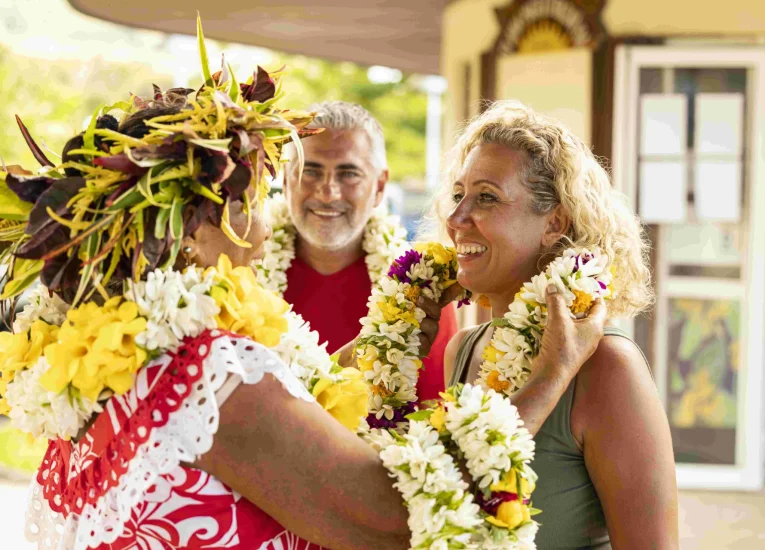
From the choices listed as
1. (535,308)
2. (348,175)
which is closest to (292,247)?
(348,175)

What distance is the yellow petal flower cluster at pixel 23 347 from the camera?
216 cm

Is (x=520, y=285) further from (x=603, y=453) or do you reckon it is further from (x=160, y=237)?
(x=160, y=237)

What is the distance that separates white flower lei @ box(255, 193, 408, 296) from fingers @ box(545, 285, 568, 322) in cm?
178

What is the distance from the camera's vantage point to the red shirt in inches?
169

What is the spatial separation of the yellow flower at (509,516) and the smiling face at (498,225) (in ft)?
3.27

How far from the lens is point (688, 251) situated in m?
7.40

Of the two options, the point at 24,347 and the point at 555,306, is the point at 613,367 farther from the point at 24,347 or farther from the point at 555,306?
the point at 24,347

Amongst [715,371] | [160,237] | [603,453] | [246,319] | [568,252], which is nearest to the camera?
[160,237]

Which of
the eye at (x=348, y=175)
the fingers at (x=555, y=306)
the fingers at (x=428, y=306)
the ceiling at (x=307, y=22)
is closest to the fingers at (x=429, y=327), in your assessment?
the fingers at (x=428, y=306)

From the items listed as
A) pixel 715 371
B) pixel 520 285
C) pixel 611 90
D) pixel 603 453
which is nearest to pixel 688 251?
pixel 715 371

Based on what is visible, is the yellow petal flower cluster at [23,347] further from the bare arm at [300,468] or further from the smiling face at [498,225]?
the smiling face at [498,225]

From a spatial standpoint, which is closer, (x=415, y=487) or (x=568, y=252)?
(x=415, y=487)

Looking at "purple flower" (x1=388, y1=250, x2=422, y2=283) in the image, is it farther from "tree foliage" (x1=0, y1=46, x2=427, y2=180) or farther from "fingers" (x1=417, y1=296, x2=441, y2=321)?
"tree foliage" (x1=0, y1=46, x2=427, y2=180)

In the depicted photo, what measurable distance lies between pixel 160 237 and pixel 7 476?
21.8ft
